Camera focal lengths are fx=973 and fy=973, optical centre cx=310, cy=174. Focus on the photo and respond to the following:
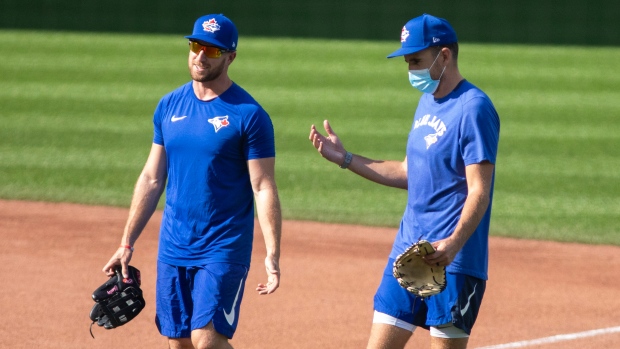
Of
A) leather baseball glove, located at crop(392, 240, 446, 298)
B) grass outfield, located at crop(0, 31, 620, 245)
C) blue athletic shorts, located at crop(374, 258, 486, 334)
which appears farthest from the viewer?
grass outfield, located at crop(0, 31, 620, 245)

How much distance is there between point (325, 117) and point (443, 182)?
1009 centimetres

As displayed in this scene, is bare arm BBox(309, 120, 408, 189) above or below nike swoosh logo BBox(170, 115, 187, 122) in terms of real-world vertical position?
below

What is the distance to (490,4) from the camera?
2161 centimetres

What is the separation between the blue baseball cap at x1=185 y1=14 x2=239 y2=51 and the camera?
16.2ft

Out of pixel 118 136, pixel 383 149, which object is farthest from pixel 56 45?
pixel 383 149

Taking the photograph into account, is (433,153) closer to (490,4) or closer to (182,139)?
(182,139)

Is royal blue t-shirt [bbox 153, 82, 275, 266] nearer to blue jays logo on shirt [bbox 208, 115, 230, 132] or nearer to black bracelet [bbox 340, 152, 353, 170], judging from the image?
blue jays logo on shirt [bbox 208, 115, 230, 132]

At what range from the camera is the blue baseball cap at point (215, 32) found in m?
4.95

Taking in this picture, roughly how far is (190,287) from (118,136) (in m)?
8.95

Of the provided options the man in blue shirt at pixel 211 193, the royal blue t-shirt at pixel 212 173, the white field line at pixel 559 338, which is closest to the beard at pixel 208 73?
the man in blue shirt at pixel 211 193

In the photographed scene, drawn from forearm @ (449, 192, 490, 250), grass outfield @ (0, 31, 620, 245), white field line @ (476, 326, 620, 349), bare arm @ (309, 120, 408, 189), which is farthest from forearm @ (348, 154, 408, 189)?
grass outfield @ (0, 31, 620, 245)

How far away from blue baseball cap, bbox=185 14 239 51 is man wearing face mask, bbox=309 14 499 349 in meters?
0.88

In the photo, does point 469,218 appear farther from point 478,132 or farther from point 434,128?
point 434,128

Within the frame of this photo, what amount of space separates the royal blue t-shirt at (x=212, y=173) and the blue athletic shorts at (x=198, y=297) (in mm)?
60
